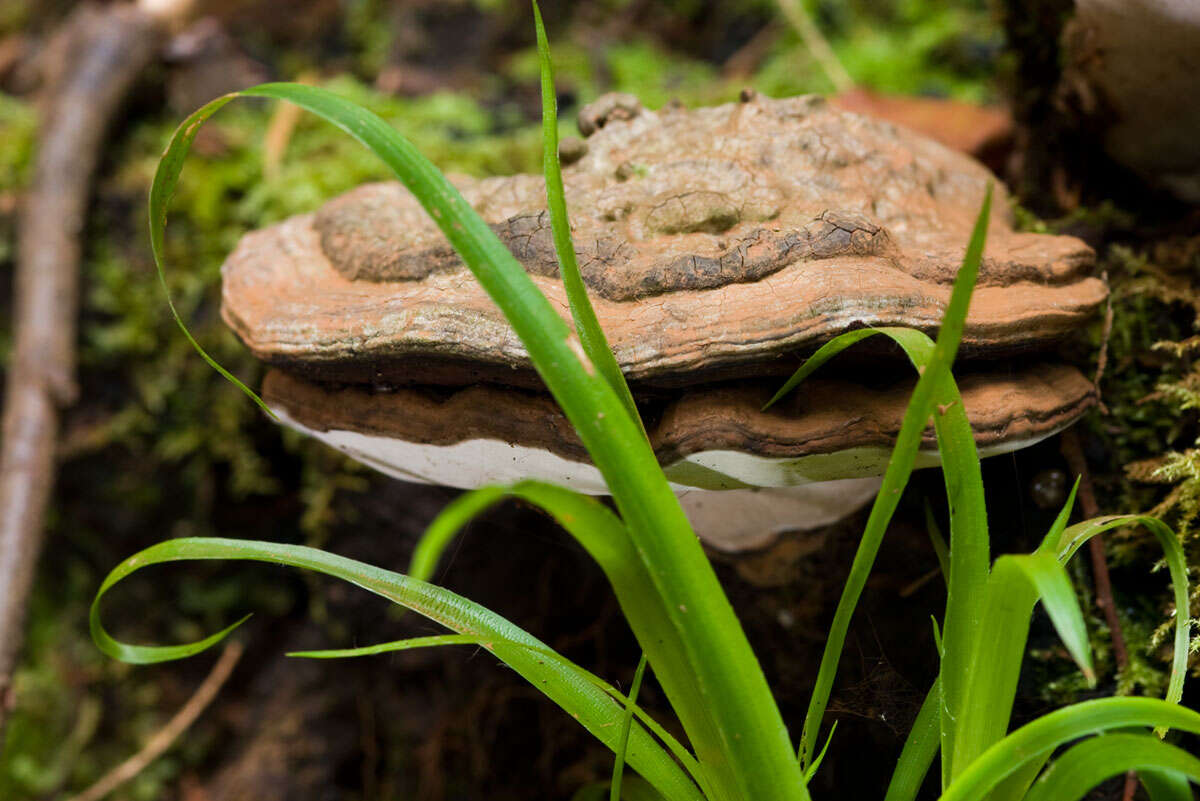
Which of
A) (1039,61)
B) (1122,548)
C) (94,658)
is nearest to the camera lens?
(1122,548)

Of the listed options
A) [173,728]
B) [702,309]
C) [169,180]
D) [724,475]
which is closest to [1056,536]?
[724,475]

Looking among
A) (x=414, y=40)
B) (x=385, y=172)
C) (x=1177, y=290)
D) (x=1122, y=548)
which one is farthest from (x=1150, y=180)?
(x=414, y=40)

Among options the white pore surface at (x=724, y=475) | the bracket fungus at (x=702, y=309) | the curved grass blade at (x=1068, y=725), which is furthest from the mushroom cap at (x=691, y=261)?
the curved grass blade at (x=1068, y=725)

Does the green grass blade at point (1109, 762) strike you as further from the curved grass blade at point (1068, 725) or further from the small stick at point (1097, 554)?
the small stick at point (1097, 554)

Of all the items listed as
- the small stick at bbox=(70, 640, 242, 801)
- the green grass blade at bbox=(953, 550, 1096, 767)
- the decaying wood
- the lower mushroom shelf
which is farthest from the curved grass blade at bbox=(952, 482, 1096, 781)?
the small stick at bbox=(70, 640, 242, 801)

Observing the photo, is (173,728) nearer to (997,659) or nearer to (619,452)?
(619,452)

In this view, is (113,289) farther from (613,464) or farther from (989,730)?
(989,730)
